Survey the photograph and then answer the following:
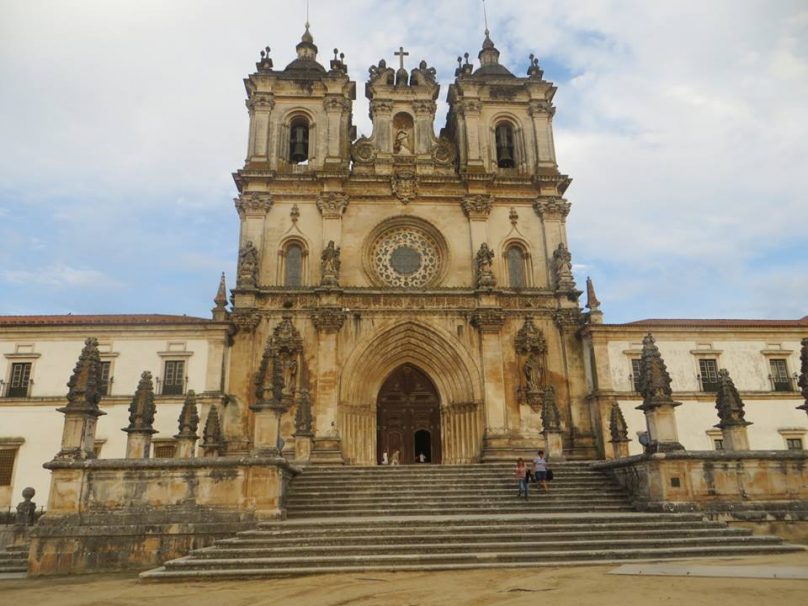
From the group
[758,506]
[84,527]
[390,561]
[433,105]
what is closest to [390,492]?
[390,561]

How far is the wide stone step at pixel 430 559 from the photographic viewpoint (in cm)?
1115

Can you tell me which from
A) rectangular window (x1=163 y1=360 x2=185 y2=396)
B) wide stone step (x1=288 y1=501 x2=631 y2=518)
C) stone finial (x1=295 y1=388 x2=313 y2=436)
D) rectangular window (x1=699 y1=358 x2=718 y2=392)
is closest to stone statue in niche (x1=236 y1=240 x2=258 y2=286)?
rectangular window (x1=163 y1=360 x2=185 y2=396)

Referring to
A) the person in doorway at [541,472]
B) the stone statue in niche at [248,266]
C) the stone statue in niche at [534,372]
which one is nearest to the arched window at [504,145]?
the stone statue in niche at [534,372]

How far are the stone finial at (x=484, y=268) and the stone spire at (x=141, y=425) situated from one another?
14.3 m

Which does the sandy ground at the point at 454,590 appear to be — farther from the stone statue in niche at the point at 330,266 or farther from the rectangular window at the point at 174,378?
the stone statue in niche at the point at 330,266

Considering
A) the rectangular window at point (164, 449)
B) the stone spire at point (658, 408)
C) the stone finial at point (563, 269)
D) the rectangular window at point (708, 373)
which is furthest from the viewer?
the stone finial at point (563, 269)

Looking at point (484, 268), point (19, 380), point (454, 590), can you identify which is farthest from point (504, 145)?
point (454, 590)

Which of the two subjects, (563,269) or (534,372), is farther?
(563,269)

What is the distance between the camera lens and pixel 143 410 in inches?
762

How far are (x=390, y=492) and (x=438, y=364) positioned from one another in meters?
10.3

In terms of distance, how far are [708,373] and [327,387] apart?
16474 millimetres

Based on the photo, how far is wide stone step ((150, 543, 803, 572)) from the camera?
11148mm

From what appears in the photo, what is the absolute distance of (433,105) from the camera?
31.3 metres

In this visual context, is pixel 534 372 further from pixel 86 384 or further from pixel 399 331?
pixel 86 384
